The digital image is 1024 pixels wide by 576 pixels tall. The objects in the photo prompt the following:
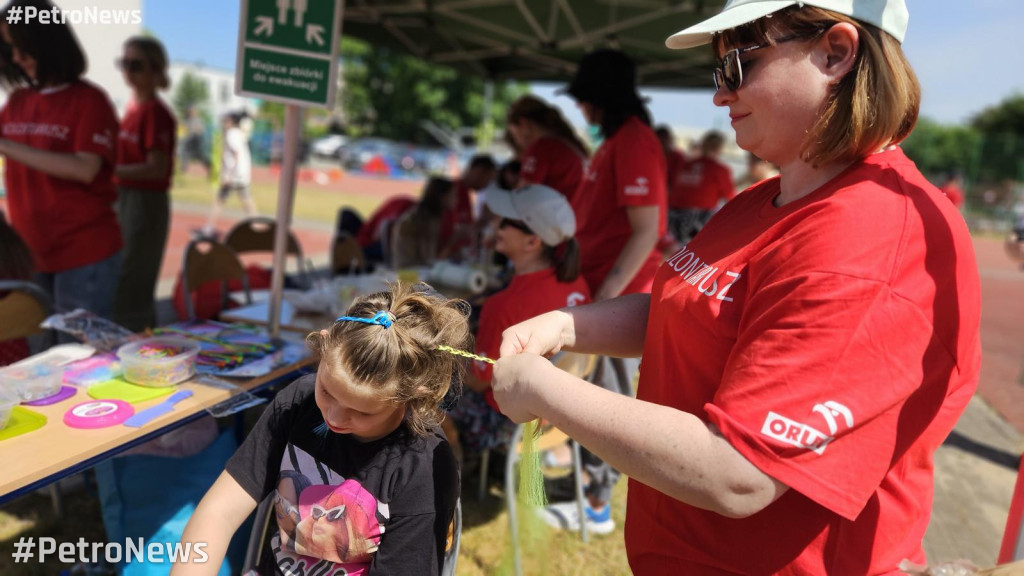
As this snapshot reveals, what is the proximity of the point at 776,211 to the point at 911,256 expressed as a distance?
0.22m

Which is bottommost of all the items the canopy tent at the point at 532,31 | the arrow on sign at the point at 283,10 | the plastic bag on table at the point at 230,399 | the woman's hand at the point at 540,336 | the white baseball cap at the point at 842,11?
the plastic bag on table at the point at 230,399

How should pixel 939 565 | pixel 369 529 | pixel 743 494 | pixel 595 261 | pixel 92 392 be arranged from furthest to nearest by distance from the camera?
pixel 595 261, pixel 92 392, pixel 369 529, pixel 939 565, pixel 743 494

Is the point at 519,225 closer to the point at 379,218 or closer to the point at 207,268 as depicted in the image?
the point at 207,268

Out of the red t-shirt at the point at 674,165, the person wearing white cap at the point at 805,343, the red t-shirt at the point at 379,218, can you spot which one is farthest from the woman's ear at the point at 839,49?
the red t-shirt at the point at 674,165

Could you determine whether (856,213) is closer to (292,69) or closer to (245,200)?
(292,69)

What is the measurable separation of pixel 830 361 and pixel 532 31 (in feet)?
23.1

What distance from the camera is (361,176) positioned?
2831cm

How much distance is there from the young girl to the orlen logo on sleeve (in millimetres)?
866

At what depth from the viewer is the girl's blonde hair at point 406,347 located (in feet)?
4.71

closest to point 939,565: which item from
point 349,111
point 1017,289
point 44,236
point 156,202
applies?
point 44,236

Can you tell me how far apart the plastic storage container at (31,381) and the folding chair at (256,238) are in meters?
2.54

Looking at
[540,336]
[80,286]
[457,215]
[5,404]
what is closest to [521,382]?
[540,336]

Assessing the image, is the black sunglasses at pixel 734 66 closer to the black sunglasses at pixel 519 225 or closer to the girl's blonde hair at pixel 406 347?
the girl's blonde hair at pixel 406 347

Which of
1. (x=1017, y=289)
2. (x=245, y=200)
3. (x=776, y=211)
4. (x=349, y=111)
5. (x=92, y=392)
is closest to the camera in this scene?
(x=776, y=211)
